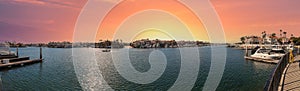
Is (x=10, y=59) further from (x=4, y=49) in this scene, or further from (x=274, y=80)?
(x=274, y=80)

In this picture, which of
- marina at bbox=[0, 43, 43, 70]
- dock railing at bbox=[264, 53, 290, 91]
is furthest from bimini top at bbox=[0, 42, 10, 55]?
dock railing at bbox=[264, 53, 290, 91]

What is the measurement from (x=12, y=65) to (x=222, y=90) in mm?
40075

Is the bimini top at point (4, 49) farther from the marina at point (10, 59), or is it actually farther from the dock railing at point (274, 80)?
the dock railing at point (274, 80)

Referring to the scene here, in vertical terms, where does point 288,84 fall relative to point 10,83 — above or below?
above

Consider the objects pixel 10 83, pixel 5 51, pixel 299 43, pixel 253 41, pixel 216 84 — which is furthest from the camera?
pixel 253 41

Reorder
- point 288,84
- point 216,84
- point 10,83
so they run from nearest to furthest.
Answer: point 288,84 → point 216,84 → point 10,83

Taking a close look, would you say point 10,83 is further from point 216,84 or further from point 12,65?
point 216,84

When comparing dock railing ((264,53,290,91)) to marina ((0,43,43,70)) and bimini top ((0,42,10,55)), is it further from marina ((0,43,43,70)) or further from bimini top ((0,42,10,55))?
bimini top ((0,42,10,55))

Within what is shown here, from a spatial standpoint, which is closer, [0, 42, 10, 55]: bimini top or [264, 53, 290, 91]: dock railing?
[264, 53, 290, 91]: dock railing

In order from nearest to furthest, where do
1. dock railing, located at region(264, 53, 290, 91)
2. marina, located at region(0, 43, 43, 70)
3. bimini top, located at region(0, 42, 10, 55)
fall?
1. dock railing, located at region(264, 53, 290, 91)
2. marina, located at region(0, 43, 43, 70)
3. bimini top, located at region(0, 42, 10, 55)

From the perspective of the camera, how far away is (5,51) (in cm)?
6053

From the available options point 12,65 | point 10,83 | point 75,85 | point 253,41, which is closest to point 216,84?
point 75,85

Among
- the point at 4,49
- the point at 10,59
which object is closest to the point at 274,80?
the point at 10,59

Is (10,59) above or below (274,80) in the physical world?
below
